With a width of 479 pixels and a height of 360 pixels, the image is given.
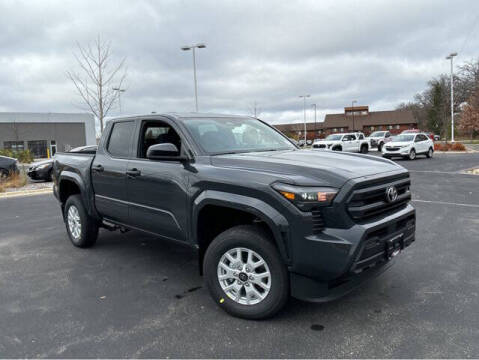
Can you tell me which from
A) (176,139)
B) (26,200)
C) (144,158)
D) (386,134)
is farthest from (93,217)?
(386,134)

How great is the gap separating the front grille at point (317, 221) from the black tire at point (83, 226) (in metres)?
3.69

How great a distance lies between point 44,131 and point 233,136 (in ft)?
179

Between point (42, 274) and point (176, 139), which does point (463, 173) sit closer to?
point (176, 139)

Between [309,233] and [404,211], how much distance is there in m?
1.21

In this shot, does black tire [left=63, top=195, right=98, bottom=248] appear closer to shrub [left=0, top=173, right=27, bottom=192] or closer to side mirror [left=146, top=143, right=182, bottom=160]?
side mirror [left=146, top=143, right=182, bottom=160]

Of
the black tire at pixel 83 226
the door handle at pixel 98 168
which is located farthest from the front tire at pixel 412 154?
the door handle at pixel 98 168

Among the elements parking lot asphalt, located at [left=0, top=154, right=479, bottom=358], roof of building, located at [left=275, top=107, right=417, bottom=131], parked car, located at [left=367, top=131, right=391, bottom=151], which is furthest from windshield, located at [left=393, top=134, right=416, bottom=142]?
roof of building, located at [left=275, top=107, right=417, bottom=131]

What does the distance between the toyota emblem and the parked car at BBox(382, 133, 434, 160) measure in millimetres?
21727

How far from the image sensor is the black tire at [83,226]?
544cm

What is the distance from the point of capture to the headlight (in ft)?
9.62

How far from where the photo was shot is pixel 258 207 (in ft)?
10.2

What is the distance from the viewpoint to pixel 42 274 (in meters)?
4.65

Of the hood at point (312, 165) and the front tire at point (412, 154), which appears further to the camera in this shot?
the front tire at point (412, 154)

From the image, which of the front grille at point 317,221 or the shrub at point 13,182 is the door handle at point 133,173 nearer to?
the front grille at point 317,221
